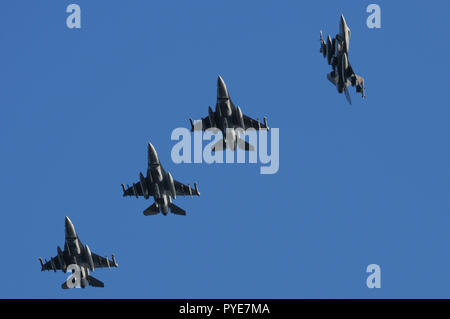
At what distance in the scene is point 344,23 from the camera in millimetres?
Result: 70438

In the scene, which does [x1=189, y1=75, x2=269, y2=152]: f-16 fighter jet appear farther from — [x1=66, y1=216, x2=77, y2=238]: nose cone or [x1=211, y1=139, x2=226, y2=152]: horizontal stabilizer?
[x1=66, y1=216, x2=77, y2=238]: nose cone

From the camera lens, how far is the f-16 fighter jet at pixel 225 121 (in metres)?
73.2

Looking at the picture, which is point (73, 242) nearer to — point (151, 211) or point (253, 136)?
point (151, 211)

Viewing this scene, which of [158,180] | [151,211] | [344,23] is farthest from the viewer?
[151,211]

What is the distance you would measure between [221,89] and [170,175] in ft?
28.8

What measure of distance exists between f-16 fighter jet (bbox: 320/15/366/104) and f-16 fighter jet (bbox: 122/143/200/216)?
15702 mm

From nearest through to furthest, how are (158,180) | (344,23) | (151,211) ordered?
(344,23)
(158,180)
(151,211)

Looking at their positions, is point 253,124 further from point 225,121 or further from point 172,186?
point 172,186

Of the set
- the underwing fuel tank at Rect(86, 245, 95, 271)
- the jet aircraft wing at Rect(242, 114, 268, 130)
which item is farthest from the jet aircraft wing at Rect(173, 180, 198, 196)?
the underwing fuel tank at Rect(86, 245, 95, 271)

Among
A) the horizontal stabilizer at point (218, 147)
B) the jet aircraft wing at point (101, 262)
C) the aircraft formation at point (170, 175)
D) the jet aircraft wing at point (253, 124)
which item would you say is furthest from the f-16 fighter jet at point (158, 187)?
the jet aircraft wing at point (253, 124)

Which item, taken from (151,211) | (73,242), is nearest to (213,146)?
(151,211)
